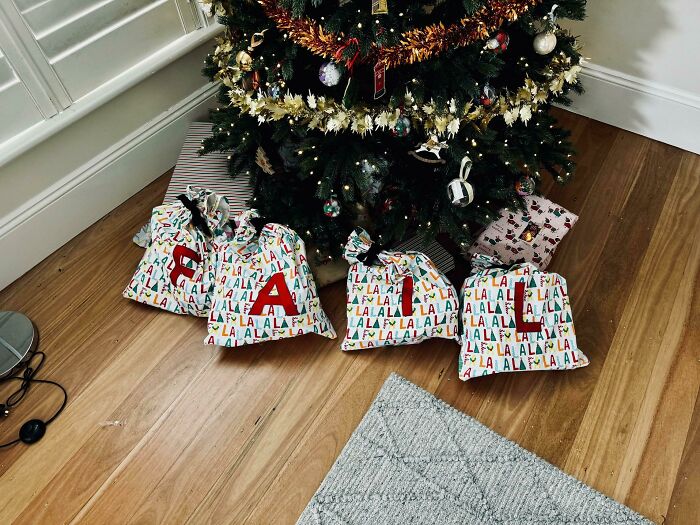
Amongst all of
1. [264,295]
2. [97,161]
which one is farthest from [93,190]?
[264,295]

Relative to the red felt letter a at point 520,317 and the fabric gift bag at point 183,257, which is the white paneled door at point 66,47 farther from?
the red felt letter a at point 520,317

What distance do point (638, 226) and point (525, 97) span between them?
2.07 ft

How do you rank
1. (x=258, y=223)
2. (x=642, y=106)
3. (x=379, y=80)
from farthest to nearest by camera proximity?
(x=642, y=106)
(x=258, y=223)
(x=379, y=80)

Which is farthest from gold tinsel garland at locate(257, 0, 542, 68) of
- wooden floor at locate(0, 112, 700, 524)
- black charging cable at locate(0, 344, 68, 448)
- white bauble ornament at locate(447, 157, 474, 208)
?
black charging cable at locate(0, 344, 68, 448)

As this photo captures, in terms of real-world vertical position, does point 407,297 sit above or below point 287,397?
above

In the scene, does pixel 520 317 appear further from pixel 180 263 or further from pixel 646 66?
pixel 646 66

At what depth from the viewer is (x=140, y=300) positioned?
141 cm

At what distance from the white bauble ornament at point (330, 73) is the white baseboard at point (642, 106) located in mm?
1022

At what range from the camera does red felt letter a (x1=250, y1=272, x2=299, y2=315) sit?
1266 millimetres

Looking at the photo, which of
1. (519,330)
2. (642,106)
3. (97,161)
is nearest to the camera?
(519,330)

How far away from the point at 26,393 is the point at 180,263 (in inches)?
19.1

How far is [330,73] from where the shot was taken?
1.11 meters

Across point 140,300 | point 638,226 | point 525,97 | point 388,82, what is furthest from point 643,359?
point 140,300

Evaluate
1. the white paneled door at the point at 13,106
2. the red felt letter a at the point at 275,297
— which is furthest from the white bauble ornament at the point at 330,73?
the white paneled door at the point at 13,106
